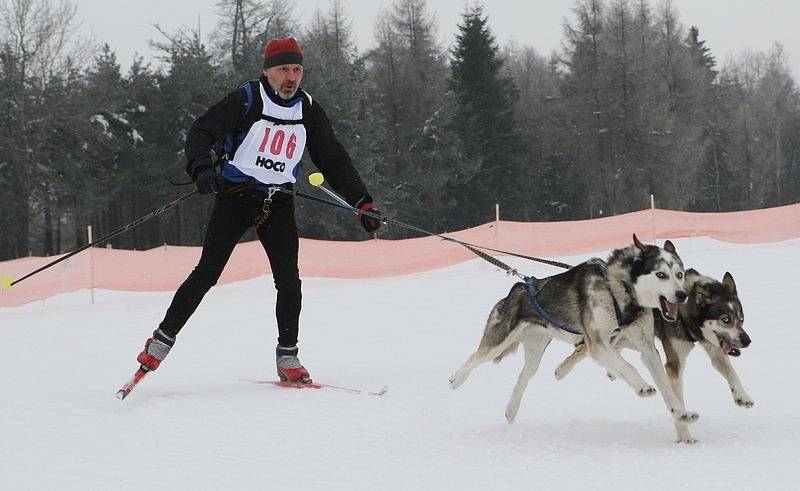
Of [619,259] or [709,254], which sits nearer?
[619,259]

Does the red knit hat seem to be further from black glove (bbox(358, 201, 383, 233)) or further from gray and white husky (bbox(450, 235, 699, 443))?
gray and white husky (bbox(450, 235, 699, 443))

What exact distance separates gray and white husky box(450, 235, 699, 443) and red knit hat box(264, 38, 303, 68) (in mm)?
1860

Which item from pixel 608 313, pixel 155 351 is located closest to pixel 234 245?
pixel 155 351

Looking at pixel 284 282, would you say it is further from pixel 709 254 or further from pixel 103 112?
pixel 103 112

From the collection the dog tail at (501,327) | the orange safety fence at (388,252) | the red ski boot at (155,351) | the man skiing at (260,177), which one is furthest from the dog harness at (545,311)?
the orange safety fence at (388,252)

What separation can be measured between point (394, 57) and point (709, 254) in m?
25.2

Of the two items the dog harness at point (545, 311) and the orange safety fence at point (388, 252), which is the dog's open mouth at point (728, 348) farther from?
the orange safety fence at point (388, 252)

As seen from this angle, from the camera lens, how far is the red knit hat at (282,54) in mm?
4781

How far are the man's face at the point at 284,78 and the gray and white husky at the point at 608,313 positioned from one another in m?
1.78

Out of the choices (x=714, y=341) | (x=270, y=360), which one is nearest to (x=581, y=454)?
(x=714, y=341)

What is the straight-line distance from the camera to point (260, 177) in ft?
16.1

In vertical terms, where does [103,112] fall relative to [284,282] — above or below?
above

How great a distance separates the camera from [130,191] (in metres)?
32.8

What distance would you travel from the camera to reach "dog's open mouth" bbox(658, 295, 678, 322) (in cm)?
374
